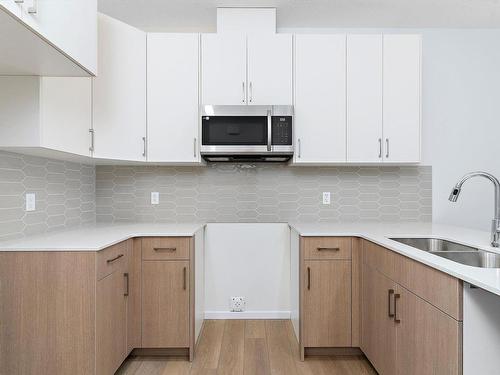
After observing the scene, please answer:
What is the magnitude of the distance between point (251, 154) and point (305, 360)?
1525 mm

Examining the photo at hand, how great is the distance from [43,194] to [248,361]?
1.77 m

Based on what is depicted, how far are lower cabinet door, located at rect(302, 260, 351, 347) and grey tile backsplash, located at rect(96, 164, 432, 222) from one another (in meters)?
0.78

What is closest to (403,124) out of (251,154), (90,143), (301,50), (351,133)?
(351,133)

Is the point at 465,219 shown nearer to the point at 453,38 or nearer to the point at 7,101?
the point at 453,38

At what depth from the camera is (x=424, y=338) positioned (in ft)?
4.71

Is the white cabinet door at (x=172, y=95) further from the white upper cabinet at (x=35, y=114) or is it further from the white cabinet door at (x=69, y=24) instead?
the white cabinet door at (x=69, y=24)

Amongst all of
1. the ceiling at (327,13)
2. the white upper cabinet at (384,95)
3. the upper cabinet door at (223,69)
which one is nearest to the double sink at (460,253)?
the white upper cabinet at (384,95)

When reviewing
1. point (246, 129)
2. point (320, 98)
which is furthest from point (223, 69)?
point (320, 98)

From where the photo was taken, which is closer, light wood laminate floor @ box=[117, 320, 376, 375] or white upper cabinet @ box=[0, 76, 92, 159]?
white upper cabinet @ box=[0, 76, 92, 159]

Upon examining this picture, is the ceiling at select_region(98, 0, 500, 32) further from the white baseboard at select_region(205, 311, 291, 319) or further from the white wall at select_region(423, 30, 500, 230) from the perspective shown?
the white baseboard at select_region(205, 311, 291, 319)

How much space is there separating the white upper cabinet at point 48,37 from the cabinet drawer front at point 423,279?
1753mm

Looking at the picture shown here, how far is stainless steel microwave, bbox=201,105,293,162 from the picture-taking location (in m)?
2.55

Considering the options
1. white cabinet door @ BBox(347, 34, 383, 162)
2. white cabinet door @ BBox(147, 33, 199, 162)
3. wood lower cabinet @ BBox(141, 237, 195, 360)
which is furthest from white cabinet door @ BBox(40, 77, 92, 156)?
white cabinet door @ BBox(347, 34, 383, 162)

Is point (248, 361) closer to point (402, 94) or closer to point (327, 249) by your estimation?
point (327, 249)
